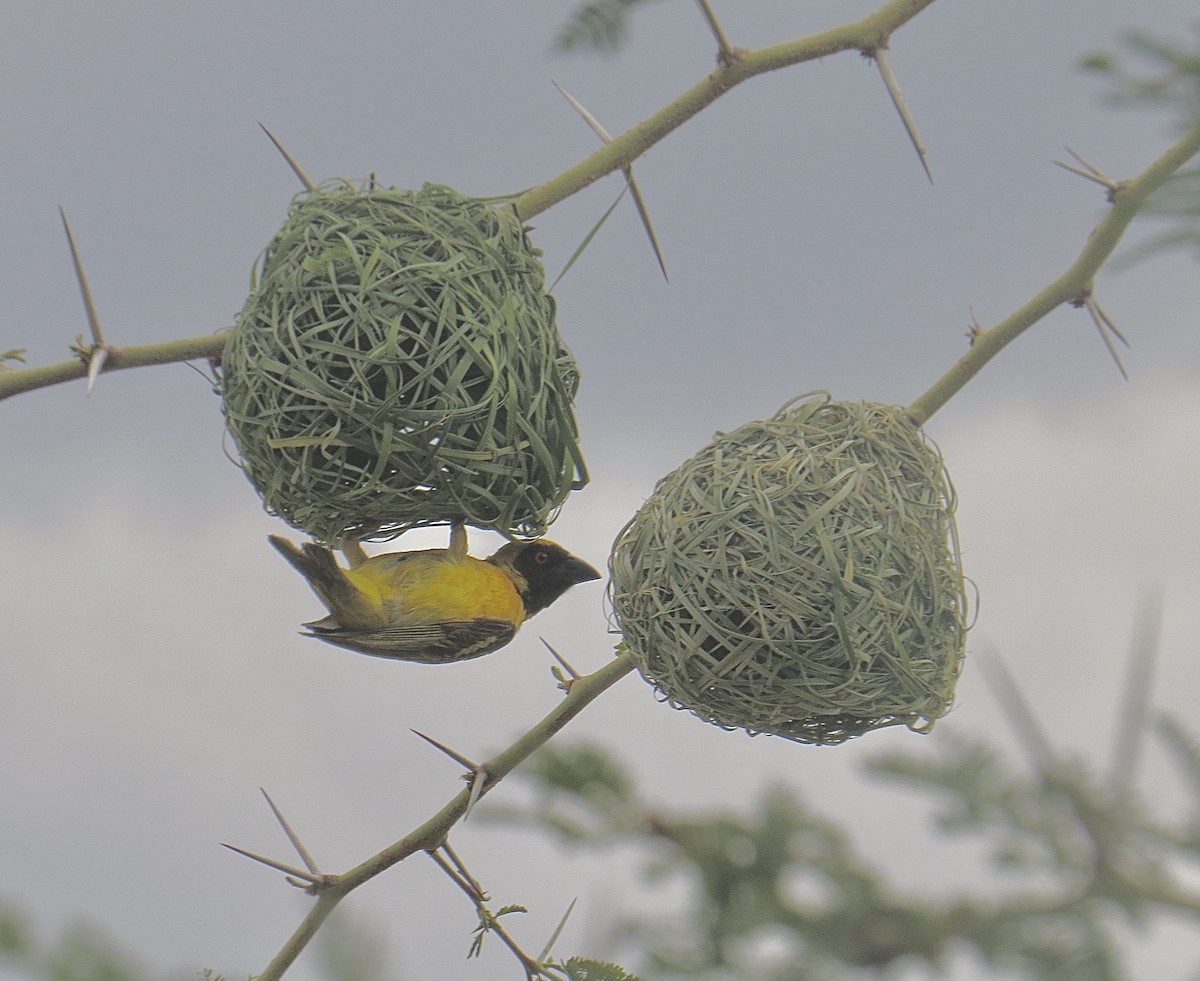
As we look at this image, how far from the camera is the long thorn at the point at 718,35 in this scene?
122 inches

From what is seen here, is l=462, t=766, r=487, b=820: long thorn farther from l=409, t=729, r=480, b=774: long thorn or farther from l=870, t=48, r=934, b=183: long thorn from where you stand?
l=870, t=48, r=934, b=183: long thorn

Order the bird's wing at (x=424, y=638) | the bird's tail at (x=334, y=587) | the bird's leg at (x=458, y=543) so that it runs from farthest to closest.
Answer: the bird's leg at (x=458, y=543) → the bird's wing at (x=424, y=638) → the bird's tail at (x=334, y=587)

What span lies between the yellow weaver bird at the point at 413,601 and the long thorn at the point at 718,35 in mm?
1311

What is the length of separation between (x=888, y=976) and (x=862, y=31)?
2.91 meters

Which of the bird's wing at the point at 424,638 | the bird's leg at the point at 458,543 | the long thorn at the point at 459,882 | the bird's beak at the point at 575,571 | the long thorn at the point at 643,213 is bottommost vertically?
the long thorn at the point at 459,882

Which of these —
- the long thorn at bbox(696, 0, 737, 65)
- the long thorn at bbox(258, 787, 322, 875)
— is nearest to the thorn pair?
the long thorn at bbox(258, 787, 322, 875)

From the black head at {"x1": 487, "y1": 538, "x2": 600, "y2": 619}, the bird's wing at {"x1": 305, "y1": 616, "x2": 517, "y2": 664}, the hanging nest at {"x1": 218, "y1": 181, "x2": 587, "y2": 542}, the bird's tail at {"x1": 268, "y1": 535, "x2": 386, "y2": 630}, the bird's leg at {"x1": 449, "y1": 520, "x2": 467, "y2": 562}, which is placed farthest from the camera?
the black head at {"x1": 487, "y1": 538, "x2": 600, "y2": 619}

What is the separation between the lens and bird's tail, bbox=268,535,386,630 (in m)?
2.85

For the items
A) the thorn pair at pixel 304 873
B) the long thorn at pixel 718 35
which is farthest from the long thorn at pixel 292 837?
the long thorn at pixel 718 35

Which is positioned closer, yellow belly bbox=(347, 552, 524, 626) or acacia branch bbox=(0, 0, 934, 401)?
acacia branch bbox=(0, 0, 934, 401)

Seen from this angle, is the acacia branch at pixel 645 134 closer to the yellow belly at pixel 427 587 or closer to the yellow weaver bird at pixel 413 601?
the yellow weaver bird at pixel 413 601

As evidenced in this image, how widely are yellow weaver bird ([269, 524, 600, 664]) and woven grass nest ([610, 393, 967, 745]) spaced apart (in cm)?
42

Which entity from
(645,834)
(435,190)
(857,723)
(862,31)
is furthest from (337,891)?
(862,31)

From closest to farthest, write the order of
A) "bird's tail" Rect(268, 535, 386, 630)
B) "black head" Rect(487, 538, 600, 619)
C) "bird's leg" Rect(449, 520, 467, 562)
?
1. "bird's tail" Rect(268, 535, 386, 630)
2. "bird's leg" Rect(449, 520, 467, 562)
3. "black head" Rect(487, 538, 600, 619)
